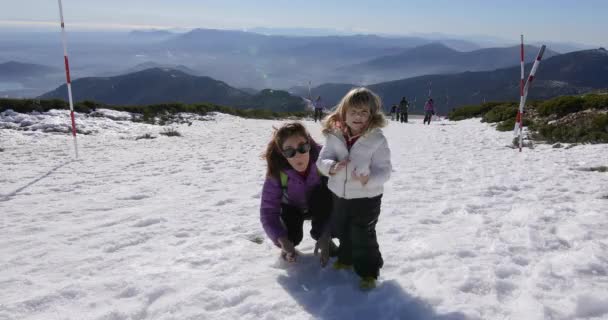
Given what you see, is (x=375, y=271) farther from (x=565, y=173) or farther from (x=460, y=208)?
(x=565, y=173)

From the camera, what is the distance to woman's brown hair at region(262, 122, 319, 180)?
11.3 feet

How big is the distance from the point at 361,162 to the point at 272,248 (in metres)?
1.82

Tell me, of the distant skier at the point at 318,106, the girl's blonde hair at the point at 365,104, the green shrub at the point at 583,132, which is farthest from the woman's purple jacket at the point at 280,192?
the distant skier at the point at 318,106

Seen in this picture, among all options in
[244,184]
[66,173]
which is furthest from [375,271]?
[66,173]

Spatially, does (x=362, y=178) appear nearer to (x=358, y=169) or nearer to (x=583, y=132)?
(x=358, y=169)

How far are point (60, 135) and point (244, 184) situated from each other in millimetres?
8893

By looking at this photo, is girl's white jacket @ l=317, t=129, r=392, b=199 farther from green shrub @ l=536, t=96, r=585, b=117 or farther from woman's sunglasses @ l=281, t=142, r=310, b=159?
green shrub @ l=536, t=96, r=585, b=117

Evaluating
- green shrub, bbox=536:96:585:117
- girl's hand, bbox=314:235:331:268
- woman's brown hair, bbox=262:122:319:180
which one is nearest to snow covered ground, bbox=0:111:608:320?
girl's hand, bbox=314:235:331:268

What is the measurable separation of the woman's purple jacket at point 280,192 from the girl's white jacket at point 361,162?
1.49ft

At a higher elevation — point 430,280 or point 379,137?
point 379,137

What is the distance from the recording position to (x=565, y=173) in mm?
7188

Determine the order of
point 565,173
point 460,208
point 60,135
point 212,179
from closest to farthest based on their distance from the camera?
point 460,208 → point 565,173 → point 212,179 → point 60,135

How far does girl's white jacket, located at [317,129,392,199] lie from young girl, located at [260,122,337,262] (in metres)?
0.39

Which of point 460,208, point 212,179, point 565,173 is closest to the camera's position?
point 460,208
